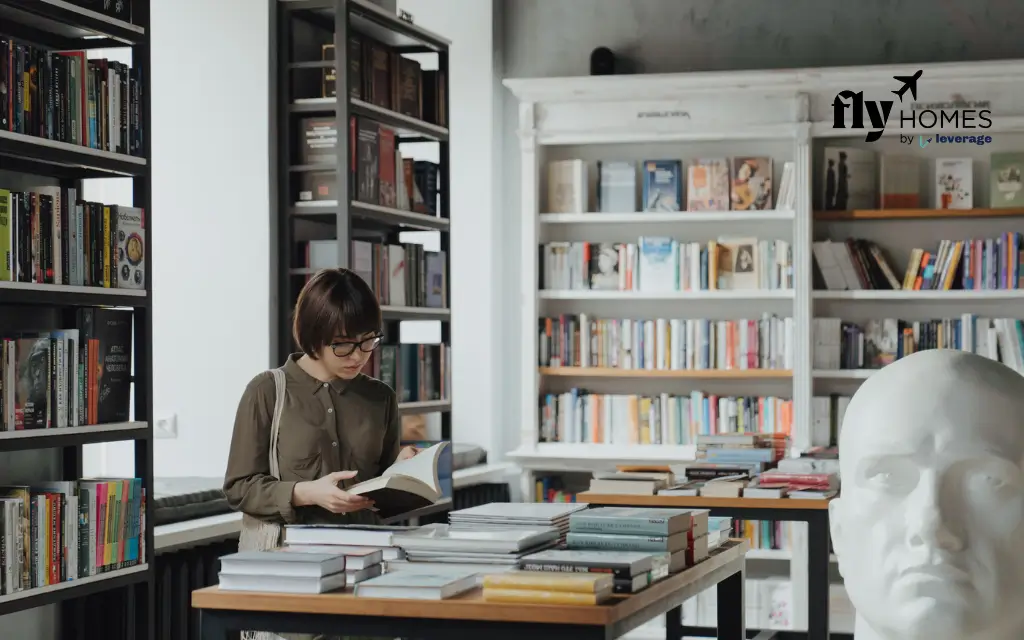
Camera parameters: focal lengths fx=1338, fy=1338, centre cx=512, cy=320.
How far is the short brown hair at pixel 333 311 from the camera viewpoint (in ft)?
9.83

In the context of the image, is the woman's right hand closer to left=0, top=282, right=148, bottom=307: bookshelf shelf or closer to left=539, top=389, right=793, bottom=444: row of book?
left=0, top=282, right=148, bottom=307: bookshelf shelf

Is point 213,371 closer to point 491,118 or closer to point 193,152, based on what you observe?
point 193,152

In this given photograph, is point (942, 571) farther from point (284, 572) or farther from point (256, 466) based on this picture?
point (256, 466)

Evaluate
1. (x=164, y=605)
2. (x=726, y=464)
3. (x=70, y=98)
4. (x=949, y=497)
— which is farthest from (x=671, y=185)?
(x=949, y=497)

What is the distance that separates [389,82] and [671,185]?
1773mm

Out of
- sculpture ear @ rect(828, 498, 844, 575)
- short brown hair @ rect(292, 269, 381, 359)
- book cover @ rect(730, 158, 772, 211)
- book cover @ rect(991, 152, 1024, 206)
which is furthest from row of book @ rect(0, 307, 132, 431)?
book cover @ rect(991, 152, 1024, 206)

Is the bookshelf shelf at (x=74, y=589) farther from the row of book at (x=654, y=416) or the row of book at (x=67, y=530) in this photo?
the row of book at (x=654, y=416)

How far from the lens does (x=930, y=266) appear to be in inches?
236

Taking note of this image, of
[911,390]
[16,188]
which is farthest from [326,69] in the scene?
[911,390]

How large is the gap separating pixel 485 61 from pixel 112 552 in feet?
12.6

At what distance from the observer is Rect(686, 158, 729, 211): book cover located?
621cm

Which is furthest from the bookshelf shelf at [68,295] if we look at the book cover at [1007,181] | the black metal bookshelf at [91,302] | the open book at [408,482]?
the book cover at [1007,181]

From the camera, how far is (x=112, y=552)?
3.43 metres

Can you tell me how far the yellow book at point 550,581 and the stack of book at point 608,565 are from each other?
1.3 inches
